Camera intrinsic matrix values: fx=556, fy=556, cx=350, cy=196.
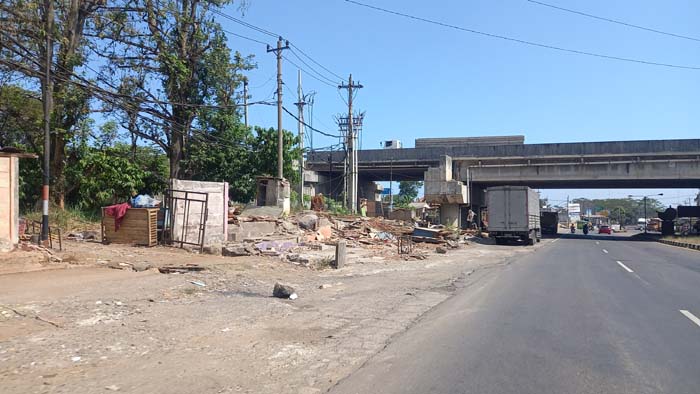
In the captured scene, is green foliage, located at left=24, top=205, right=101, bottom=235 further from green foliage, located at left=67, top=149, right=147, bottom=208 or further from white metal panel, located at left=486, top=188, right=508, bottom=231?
white metal panel, located at left=486, top=188, right=508, bottom=231

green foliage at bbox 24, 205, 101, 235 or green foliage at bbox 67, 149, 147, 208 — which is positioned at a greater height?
green foliage at bbox 67, 149, 147, 208

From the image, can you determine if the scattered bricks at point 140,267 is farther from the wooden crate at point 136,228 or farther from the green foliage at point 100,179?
the green foliage at point 100,179

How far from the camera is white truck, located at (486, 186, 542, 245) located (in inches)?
1462

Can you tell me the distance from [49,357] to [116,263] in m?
9.36

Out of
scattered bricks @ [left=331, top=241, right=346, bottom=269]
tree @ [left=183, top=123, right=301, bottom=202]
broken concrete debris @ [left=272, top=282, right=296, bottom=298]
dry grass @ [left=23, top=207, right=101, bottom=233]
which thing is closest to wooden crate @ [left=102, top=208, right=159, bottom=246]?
dry grass @ [left=23, top=207, right=101, bottom=233]

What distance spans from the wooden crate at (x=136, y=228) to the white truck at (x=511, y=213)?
78.9 ft

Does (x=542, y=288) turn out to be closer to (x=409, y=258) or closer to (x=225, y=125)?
(x=409, y=258)

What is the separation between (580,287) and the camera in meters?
14.1

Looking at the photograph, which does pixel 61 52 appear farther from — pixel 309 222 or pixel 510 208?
pixel 510 208

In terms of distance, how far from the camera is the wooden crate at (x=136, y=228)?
20.9 m

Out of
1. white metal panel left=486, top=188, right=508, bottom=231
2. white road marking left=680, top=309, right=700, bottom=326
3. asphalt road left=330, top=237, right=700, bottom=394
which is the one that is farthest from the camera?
white metal panel left=486, top=188, right=508, bottom=231

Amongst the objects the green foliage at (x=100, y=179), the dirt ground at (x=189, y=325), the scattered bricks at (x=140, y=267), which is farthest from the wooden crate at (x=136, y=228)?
the green foliage at (x=100, y=179)

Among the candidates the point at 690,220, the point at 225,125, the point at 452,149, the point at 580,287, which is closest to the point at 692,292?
the point at 580,287

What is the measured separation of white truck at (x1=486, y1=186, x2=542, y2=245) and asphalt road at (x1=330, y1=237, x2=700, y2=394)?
23.7m
